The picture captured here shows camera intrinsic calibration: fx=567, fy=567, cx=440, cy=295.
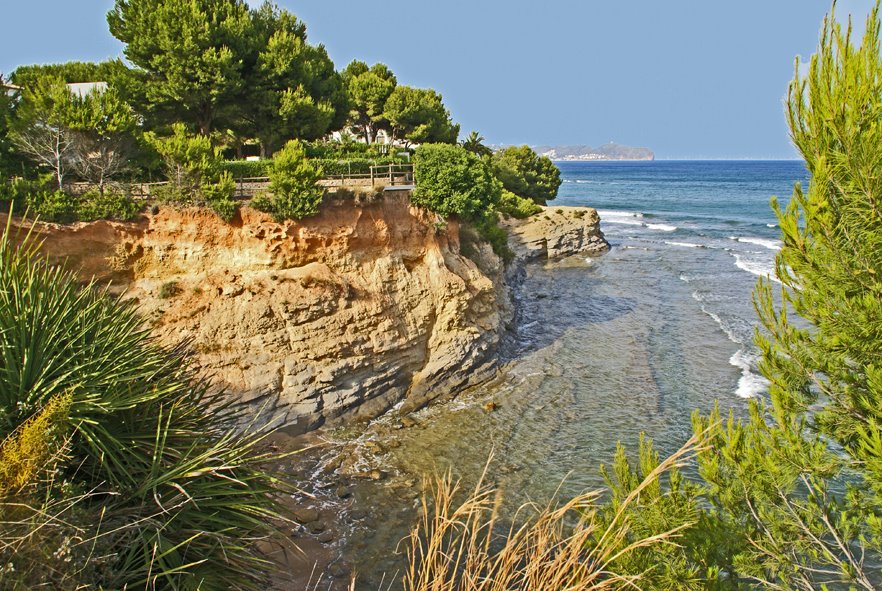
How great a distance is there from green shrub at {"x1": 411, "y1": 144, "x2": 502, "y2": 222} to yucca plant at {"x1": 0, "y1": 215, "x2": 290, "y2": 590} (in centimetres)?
1580

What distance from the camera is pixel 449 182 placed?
23.9 metres

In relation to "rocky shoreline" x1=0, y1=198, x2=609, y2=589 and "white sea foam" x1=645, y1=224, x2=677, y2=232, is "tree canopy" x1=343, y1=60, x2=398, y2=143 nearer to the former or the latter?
"rocky shoreline" x1=0, y1=198, x2=609, y2=589

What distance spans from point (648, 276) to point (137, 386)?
124 feet

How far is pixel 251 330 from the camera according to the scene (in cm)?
1873

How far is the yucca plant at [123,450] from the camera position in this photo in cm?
712

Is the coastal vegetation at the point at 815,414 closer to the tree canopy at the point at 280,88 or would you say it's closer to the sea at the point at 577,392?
the sea at the point at 577,392

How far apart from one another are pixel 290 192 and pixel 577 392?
1275 cm

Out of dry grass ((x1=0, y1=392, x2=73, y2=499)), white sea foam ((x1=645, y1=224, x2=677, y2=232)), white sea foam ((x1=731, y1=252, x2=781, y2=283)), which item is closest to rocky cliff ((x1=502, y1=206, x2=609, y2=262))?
white sea foam ((x1=731, y1=252, x2=781, y2=283))

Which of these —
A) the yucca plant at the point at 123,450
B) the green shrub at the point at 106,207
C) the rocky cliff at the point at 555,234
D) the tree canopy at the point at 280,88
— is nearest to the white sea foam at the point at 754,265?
the rocky cliff at the point at 555,234

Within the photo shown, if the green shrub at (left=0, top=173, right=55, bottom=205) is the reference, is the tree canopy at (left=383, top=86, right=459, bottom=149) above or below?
above

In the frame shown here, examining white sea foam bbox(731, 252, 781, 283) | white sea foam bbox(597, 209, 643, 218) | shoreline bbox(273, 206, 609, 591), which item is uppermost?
white sea foam bbox(597, 209, 643, 218)

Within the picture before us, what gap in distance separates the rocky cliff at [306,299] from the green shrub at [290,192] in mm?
502

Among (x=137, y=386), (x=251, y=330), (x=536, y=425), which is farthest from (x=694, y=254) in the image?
(x=137, y=386)

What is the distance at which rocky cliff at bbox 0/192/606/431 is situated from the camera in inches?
732
